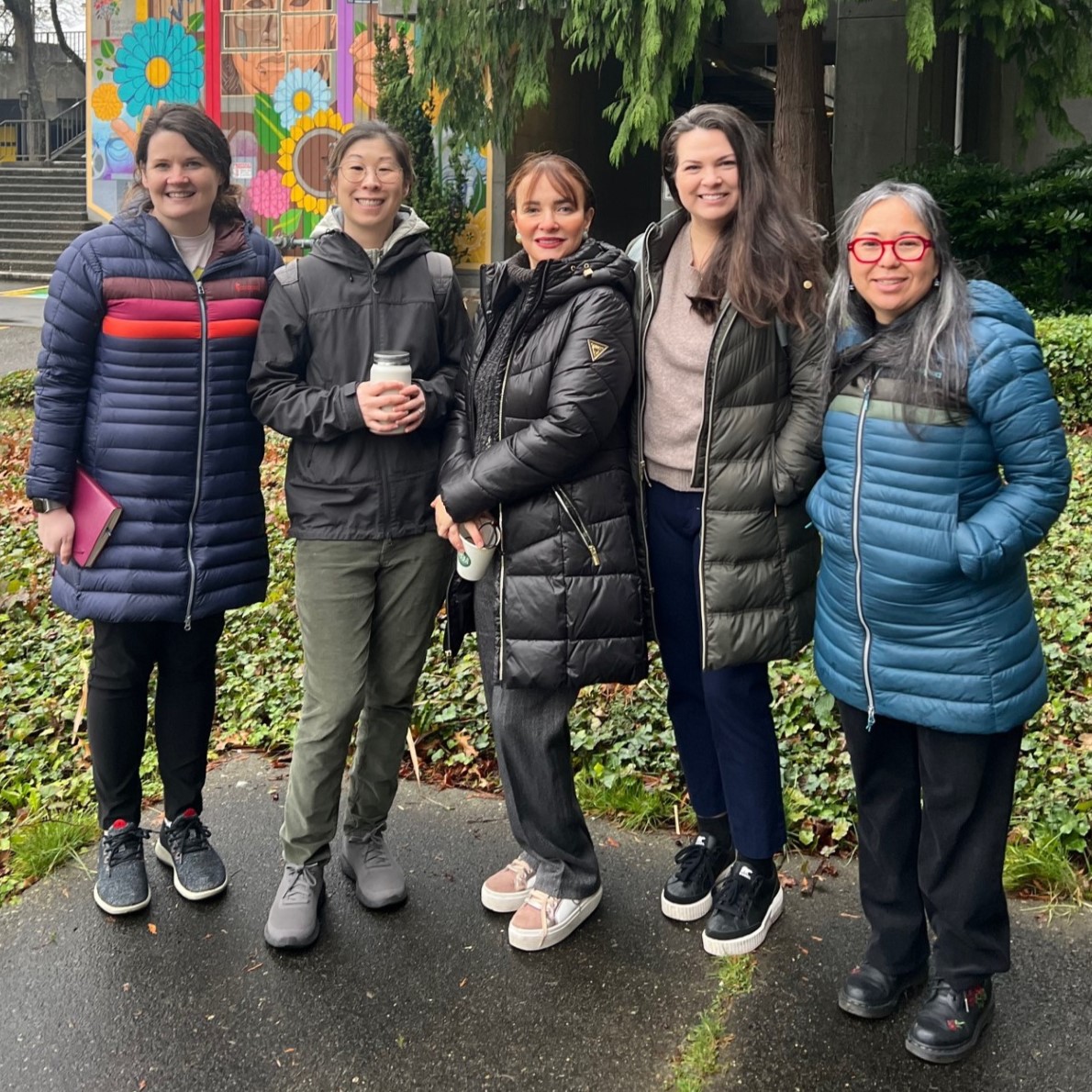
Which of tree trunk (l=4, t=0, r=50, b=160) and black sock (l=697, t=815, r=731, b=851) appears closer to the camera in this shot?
black sock (l=697, t=815, r=731, b=851)

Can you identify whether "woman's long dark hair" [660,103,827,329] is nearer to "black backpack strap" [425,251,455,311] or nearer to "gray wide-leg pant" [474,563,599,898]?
"black backpack strap" [425,251,455,311]

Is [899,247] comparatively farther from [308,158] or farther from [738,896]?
[308,158]

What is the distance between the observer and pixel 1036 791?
401 centimetres

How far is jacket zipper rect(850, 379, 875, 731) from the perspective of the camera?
2811 millimetres

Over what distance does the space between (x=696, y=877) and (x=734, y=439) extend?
126 cm

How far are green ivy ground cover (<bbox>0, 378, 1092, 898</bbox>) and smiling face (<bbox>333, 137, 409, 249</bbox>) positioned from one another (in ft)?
6.60

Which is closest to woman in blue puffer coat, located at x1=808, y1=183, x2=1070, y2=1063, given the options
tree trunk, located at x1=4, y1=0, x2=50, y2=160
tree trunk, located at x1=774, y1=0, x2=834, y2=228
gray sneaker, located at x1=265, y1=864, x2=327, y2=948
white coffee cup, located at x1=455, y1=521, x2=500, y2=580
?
white coffee cup, located at x1=455, y1=521, x2=500, y2=580

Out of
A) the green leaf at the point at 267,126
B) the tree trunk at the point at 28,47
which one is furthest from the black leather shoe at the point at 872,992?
the tree trunk at the point at 28,47

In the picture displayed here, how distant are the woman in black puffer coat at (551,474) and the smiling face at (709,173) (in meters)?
0.25

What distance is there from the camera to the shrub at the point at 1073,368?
8445 mm

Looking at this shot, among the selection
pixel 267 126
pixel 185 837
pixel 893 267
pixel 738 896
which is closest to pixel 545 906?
pixel 738 896

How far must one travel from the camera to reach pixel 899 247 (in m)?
2.76

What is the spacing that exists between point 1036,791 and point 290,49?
20.2 meters

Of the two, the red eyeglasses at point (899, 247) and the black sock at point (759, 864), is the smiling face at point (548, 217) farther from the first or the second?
the black sock at point (759, 864)
